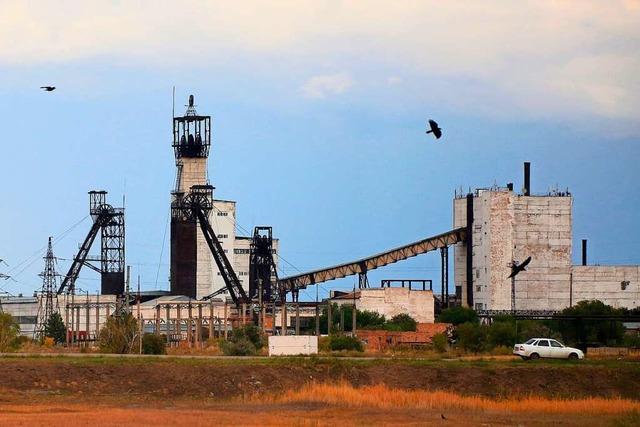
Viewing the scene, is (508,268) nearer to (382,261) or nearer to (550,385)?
(382,261)

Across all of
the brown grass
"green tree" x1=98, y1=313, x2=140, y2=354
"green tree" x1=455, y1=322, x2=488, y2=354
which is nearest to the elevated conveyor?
"green tree" x1=455, y1=322, x2=488, y2=354

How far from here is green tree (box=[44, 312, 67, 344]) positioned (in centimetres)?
12638

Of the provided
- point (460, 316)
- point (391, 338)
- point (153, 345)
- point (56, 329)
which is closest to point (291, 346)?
point (153, 345)

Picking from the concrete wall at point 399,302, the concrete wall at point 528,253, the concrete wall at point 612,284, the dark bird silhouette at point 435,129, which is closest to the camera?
the dark bird silhouette at point 435,129

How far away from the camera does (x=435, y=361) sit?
6450cm

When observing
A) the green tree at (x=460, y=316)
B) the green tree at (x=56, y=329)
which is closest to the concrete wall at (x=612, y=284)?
the green tree at (x=460, y=316)

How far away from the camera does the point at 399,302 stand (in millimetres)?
132875

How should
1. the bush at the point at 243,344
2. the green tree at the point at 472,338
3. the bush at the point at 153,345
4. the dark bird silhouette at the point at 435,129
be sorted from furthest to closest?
the green tree at the point at 472,338 < the bush at the point at 153,345 < the bush at the point at 243,344 < the dark bird silhouette at the point at 435,129

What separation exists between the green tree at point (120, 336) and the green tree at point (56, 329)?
1578 inches

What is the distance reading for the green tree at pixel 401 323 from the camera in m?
121

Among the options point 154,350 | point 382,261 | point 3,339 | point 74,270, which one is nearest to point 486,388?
point 154,350

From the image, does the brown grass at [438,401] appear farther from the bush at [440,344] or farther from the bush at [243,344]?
the bush at [440,344]

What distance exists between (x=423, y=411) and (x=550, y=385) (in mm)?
10351

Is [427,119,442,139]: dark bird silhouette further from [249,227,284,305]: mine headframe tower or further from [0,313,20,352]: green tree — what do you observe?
[249,227,284,305]: mine headframe tower
